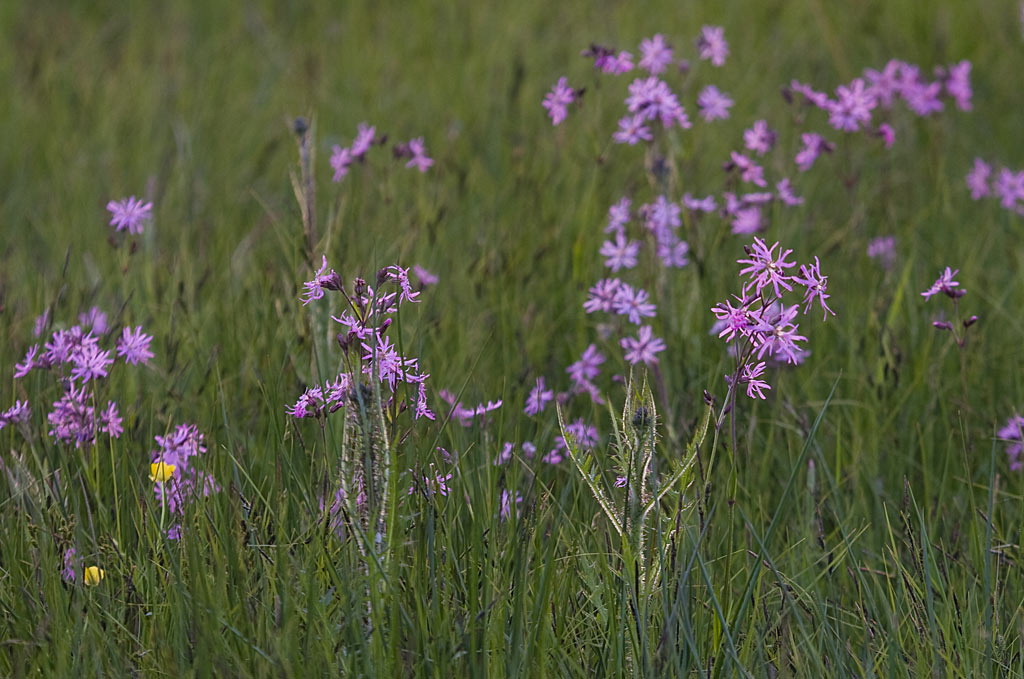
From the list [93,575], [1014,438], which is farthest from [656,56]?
[93,575]

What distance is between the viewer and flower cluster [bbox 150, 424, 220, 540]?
179 cm

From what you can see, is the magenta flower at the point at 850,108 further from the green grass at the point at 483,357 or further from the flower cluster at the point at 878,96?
the green grass at the point at 483,357

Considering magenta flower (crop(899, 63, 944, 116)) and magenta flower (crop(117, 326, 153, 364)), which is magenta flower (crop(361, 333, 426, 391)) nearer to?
magenta flower (crop(117, 326, 153, 364))

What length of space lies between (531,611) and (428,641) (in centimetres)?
15

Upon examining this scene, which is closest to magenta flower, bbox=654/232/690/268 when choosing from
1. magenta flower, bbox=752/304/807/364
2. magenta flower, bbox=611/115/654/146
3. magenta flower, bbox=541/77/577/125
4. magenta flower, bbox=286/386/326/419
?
magenta flower, bbox=611/115/654/146

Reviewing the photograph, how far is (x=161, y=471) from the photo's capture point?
1957 millimetres

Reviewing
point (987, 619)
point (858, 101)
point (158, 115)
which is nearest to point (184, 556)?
point (987, 619)

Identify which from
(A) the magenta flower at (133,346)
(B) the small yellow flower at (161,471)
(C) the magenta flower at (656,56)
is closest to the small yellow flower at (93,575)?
(B) the small yellow flower at (161,471)

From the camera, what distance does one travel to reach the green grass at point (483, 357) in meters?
1.58

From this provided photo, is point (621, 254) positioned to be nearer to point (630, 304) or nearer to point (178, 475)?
point (630, 304)

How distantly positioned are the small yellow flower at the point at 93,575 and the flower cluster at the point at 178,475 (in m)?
0.11

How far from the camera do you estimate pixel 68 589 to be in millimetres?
1771

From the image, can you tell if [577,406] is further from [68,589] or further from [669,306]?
[68,589]

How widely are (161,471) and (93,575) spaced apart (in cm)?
25
